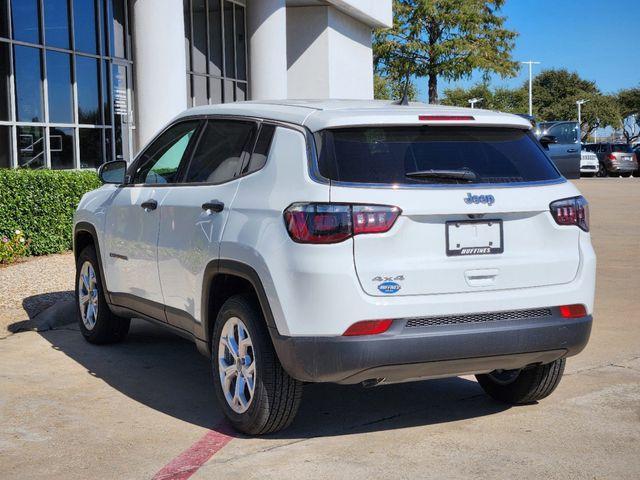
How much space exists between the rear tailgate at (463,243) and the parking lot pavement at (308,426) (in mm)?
847

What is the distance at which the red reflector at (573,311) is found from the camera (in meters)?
5.36

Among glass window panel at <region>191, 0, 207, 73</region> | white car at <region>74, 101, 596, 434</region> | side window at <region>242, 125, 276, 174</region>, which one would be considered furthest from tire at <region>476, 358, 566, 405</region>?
glass window panel at <region>191, 0, 207, 73</region>

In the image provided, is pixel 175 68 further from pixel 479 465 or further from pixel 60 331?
pixel 479 465

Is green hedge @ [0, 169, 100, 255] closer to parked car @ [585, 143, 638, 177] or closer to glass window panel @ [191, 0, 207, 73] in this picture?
glass window panel @ [191, 0, 207, 73]

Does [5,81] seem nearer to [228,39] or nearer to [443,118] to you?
[228,39]

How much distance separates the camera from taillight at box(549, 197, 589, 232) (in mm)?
5363

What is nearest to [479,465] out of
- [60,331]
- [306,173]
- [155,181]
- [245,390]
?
[245,390]

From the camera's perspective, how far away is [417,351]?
16.2ft

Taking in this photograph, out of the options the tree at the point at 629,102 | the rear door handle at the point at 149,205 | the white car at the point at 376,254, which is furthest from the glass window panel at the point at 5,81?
the tree at the point at 629,102

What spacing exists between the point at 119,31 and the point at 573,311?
16486 mm

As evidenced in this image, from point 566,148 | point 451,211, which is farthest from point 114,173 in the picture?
point 566,148

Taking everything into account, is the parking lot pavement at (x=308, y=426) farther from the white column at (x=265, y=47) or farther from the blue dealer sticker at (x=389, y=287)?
the white column at (x=265, y=47)

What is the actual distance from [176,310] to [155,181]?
0.99 m

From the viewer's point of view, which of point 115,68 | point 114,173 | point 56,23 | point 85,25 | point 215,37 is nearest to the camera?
point 114,173
